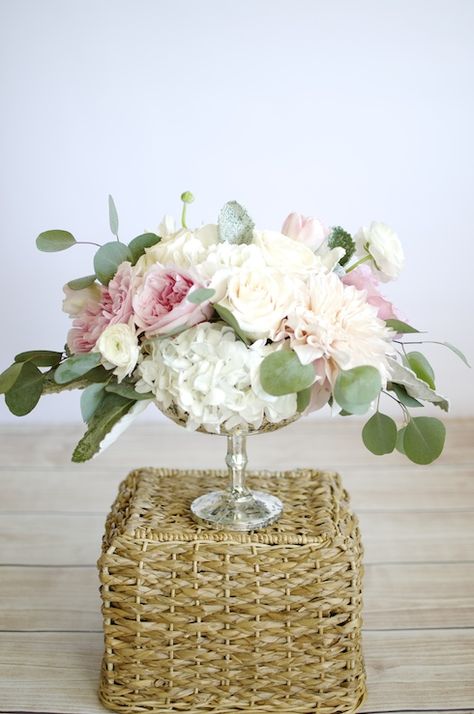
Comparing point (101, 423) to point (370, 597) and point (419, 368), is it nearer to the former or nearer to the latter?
point (419, 368)

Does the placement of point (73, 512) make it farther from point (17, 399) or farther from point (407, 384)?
point (407, 384)

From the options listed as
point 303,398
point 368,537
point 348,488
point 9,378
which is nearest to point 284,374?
point 303,398

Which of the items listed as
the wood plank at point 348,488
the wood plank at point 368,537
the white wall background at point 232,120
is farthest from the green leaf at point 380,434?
the white wall background at point 232,120

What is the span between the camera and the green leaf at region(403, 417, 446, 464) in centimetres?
111

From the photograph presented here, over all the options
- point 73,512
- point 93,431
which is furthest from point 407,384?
point 73,512

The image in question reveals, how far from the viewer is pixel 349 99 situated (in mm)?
2400

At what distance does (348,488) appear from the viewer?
6.73ft

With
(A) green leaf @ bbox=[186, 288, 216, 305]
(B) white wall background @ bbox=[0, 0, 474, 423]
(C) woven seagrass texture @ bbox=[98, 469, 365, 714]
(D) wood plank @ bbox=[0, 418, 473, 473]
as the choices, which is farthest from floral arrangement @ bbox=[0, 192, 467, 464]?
(B) white wall background @ bbox=[0, 0, 474, 423]

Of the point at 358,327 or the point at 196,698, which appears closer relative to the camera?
the point at 358,327

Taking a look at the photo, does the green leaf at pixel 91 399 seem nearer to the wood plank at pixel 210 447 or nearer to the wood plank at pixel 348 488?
the wood plank at pixel 348 488

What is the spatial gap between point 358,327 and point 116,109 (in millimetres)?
1563

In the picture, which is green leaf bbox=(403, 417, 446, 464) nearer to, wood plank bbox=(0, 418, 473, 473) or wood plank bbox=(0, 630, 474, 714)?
wood plank bbox=(0, 630, 474, 714)

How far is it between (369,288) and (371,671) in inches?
22.5

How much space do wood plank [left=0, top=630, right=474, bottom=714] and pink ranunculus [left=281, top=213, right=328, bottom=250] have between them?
0.63m
